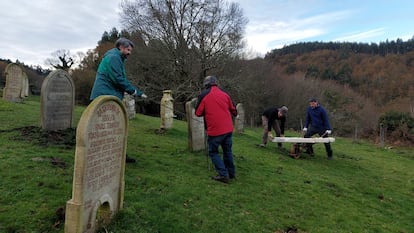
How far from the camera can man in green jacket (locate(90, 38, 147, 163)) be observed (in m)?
5.84

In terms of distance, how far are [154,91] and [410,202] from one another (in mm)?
26374

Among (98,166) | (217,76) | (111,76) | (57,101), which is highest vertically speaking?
(217,76)

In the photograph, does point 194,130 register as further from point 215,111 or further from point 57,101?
point 57,101

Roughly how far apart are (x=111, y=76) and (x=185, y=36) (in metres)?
25.4

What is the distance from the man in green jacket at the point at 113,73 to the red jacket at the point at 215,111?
4.95 ft

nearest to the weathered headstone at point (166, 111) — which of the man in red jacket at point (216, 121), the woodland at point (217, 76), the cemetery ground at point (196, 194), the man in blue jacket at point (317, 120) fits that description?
the cemetery ground at point (196, 194)

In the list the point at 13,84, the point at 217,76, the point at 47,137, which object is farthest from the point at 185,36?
the point at 47,137

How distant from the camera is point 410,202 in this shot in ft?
25.9

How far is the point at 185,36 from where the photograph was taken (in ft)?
99.4

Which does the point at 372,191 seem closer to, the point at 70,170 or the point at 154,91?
the point at 70,170

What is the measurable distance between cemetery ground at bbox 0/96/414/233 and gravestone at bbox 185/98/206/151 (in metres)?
0.32

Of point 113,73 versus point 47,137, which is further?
point 47,137

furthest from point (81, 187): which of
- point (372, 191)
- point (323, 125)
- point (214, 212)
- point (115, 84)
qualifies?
point (323, 125)

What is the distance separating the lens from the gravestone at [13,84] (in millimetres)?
16688
